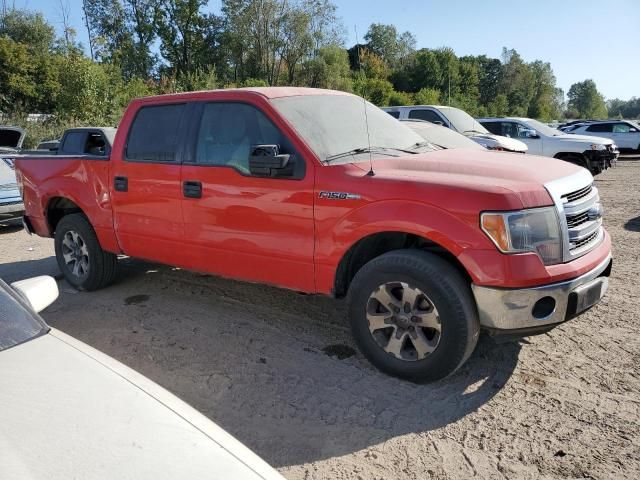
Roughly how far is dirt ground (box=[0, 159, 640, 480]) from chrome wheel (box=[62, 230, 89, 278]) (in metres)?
0.41

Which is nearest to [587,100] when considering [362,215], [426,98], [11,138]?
[426,98]

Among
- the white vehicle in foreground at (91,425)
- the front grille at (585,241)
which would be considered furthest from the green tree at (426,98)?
the white vehicle in foreground at (91,425)

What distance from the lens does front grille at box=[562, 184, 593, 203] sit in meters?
→ 3.33

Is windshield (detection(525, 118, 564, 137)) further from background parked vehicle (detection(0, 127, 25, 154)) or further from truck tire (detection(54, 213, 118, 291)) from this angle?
truck tire (detection(54, 213, 118, 291))

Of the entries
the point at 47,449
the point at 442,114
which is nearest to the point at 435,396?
the point at 47,449

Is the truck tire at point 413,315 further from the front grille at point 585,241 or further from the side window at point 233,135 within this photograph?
the side window at point 233,135

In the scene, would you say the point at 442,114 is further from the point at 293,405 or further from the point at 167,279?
the point at 293,405

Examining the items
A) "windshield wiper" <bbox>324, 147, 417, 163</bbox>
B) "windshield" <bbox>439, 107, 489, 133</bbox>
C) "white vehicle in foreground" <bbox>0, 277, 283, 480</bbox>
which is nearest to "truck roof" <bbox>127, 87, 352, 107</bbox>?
"windshield wiper" <bbox>324, 147, 417, 163</bbox>

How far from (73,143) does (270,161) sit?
378 cm

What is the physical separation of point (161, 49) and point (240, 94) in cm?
5792

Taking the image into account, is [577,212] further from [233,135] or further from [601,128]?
[601,128]

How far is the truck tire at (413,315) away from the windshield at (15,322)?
195 centimetres

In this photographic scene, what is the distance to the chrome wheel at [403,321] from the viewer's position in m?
3.33

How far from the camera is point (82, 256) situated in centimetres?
557
